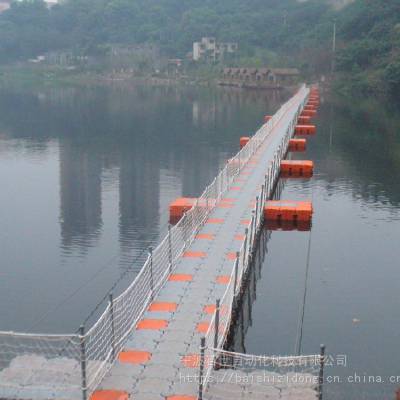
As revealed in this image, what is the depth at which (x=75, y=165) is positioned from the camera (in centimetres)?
2720

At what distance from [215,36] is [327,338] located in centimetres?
9380

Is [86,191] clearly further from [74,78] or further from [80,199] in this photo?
[74,78]

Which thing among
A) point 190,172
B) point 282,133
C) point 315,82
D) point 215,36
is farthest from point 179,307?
point 215,36

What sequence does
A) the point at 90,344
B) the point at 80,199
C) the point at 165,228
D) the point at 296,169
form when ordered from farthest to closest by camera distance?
the point at 296,169
the point at 80,199
the point at 165,228
the point at 90,344

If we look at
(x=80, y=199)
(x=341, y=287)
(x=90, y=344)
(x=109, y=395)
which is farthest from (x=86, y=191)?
(x=109, y=395)

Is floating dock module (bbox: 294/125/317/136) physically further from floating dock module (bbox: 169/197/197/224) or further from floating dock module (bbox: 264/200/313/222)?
floating dock module (bbox: 169/197/197/224)

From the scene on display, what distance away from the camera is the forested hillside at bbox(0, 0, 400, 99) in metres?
66.2

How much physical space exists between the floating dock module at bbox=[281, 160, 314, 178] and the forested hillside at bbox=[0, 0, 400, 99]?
36639mm

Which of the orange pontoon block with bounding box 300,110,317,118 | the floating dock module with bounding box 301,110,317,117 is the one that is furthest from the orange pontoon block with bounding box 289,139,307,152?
the floating dock module with bounding box 301,110,317,117

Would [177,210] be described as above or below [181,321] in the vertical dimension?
below

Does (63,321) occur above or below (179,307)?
below

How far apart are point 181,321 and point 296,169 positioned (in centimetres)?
1633

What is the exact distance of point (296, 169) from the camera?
25.3 meters

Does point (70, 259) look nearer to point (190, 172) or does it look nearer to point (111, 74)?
point (190, 172)
